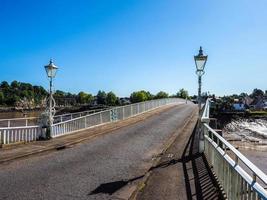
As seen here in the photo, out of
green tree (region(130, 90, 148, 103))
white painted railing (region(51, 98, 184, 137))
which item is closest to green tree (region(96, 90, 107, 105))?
green tree (region(130, 90, 148, 103))

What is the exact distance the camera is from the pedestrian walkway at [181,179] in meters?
7.48

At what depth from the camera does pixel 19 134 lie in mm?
15383

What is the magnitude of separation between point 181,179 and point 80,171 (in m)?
3.08

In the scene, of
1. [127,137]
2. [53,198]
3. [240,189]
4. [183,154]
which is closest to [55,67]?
[127,137]

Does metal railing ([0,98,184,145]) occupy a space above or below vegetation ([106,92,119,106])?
below

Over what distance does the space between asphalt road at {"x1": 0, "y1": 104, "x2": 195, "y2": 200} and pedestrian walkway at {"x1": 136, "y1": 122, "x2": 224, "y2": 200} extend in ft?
1.85

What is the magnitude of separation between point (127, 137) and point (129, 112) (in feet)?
46.2

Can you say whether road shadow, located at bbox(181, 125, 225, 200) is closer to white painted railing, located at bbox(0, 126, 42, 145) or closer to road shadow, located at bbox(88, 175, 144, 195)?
road shadow, located at bbox(88, 175, 144, 195)

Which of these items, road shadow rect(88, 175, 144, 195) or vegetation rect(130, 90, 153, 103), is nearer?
road shadow rect(88, 175, 144, 195)

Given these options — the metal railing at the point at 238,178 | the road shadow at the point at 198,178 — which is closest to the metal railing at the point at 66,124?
the road shadow at the point at 198,178

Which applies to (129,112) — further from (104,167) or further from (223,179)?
(223,179)

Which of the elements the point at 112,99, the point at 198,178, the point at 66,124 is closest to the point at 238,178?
the point at 198,178

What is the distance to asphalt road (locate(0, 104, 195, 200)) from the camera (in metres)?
7.62

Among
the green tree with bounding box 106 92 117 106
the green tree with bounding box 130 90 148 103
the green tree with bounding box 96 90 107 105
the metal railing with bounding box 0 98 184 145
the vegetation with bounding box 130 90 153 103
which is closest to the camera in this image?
the metal railing with bounding box 0 98 184 145
